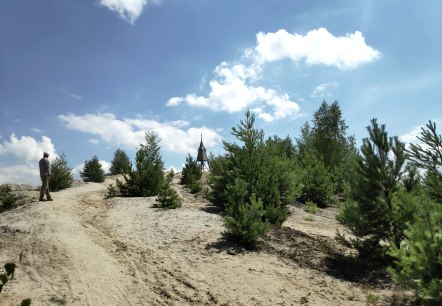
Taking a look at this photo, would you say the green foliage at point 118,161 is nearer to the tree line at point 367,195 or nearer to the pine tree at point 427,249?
the tree line at point 367,195

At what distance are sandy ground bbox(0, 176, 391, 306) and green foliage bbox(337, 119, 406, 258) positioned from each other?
48.7 inches

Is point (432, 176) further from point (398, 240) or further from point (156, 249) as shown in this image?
point (156, 249)

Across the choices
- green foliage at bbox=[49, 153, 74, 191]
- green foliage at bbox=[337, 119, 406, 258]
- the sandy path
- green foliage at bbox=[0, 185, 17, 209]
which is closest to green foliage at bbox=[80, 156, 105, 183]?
green foliage at bbox=[49, 153, 74, 191]

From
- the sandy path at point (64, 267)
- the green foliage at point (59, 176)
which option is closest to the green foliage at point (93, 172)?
the green foliage at point (59, 176)

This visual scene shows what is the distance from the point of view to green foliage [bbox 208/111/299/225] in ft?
42.8

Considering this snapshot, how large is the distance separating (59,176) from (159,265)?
1589 cm

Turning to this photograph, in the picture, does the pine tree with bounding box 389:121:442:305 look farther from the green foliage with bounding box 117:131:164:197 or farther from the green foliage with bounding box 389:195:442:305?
the green foliage with bounding box 117:131:164:197

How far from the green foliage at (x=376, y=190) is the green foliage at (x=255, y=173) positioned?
4002 mm

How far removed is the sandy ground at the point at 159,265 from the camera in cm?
619

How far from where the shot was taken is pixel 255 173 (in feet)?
44.6

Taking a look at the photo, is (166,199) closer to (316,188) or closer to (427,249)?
(427,249)

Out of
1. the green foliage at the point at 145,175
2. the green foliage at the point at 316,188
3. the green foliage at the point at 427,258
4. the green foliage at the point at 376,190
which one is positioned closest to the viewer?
the green foliage at the point at 427,258

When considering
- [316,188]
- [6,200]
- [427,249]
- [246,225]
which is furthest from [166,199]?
[316,188]

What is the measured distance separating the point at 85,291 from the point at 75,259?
1524 mm
